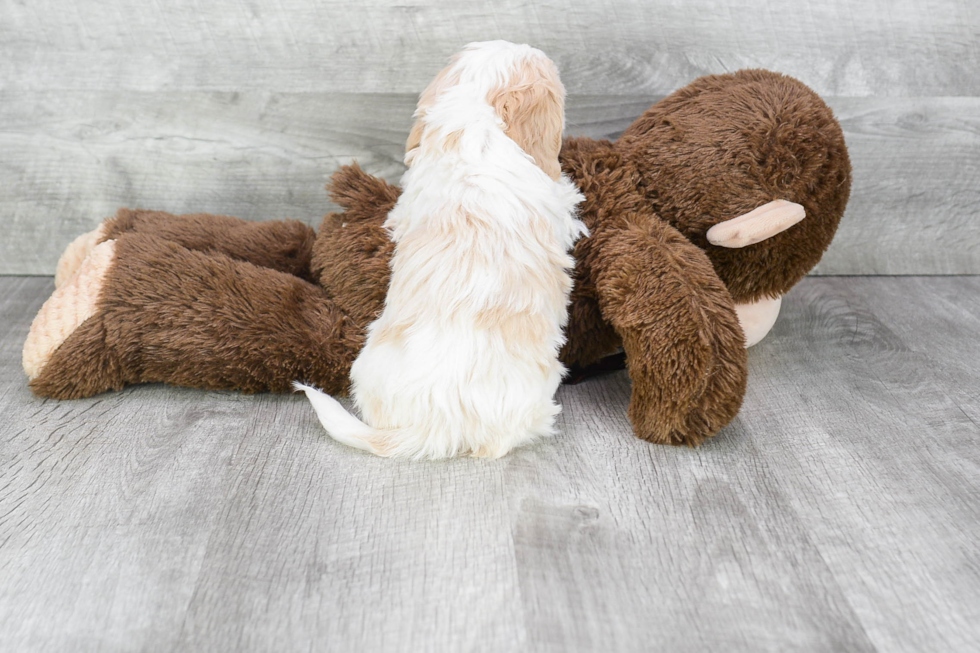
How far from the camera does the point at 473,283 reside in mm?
841

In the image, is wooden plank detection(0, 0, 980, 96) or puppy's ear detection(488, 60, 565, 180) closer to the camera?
puppy's ear detection(488, 60, 565, 180)

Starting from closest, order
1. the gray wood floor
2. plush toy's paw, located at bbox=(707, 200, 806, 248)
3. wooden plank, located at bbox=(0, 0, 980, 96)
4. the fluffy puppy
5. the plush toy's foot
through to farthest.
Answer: the gray wood floor → the fluffy puppy → plush toy's paw, located at bbox=(707, 200, 806, 248) → the plush toy's foot → wooden plank, located at bbox=(0, 0, 980, 96)

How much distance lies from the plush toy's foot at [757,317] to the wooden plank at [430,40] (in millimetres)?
417

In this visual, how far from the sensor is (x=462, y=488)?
83 cm

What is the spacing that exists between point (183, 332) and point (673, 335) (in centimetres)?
59

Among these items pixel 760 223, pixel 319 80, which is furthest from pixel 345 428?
pixel 319 80

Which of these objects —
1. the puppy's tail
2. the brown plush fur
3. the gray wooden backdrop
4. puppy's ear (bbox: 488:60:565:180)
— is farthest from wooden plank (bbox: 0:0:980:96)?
the puppy's tail

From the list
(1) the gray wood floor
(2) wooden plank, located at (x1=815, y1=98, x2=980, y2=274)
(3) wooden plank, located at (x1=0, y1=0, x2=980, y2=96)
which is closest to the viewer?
(1) the gray wood floor

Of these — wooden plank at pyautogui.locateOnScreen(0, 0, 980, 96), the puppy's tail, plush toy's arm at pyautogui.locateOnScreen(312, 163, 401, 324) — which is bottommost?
the puppy's tail

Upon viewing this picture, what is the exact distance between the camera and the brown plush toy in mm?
957

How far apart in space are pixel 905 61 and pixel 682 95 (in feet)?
1.70

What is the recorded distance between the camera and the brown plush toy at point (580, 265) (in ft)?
3.14

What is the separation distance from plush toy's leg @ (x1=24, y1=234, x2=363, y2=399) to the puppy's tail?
0.28ft

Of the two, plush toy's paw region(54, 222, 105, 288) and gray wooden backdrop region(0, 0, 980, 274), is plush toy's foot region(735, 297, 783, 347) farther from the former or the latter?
plush toy's paw region(54, 222, 105, 288)
